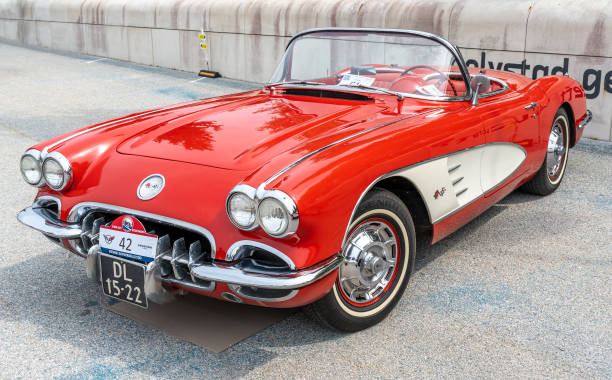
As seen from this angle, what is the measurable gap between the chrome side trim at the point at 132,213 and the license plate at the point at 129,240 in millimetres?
71

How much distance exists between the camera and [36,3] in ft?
56.4

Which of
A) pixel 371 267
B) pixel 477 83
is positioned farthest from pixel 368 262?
pixel 477 83

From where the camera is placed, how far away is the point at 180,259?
2646 millimetres

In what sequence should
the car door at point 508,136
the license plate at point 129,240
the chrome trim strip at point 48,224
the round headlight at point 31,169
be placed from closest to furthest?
the license plate at point 129,240, the chrome trim strip at point 48,224, the round headlight at point 31,169, the car door at point 508,136

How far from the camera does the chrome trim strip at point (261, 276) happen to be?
247 centimetres

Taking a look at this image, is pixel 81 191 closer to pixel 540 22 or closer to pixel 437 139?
pixel 437 139

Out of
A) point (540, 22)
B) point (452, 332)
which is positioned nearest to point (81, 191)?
point (452, 332)

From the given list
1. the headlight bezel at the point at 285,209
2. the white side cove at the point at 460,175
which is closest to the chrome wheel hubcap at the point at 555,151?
the white side cove at the point at 460,175

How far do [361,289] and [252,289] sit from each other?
662mm

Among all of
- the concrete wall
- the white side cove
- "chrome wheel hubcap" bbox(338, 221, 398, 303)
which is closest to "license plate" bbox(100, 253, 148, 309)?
"chrome wheel hubcap" bbox(338, 221, 398, 303)

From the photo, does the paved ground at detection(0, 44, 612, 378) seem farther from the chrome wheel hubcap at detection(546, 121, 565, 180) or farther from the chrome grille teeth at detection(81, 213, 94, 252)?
the chrome grille teeth at detection(81, 213, 94, 252)

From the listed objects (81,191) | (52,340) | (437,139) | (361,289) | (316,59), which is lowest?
(52,340)

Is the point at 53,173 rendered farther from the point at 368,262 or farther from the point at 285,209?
the point at 368,262

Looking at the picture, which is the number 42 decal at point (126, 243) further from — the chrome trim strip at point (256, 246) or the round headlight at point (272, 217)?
the round headlight at point (272, 217)
